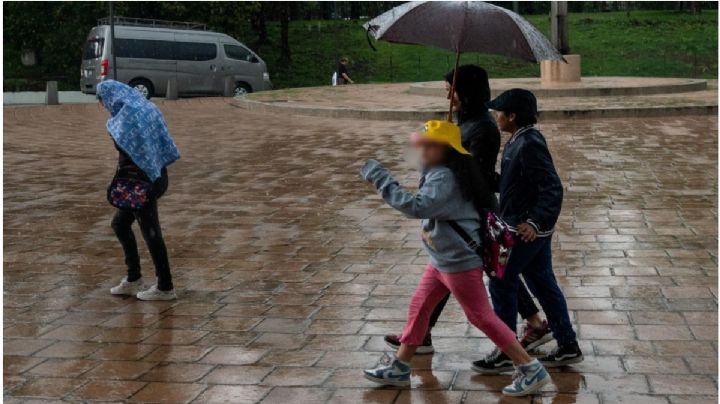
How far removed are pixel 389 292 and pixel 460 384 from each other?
1789mm

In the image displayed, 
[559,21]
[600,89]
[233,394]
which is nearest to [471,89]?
[233,394]

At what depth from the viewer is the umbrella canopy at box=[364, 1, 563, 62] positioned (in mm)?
5117

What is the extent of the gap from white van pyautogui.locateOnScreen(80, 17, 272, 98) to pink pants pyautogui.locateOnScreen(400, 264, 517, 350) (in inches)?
1001

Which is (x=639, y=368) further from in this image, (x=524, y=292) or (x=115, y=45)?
(x=115, y=45)

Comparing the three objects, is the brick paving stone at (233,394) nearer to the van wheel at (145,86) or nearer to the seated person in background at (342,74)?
the van wheel at (145,86)

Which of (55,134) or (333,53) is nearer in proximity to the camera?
(55,134)

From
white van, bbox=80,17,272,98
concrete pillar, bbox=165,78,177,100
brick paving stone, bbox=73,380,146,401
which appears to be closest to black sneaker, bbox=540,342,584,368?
brick paving stone, bbox=73,380,146,401

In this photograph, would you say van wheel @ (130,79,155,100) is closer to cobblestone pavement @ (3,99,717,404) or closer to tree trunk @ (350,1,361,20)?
cobblestone pavement @ (3,99,717,404)

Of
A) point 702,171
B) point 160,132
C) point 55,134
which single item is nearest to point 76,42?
point 55,134

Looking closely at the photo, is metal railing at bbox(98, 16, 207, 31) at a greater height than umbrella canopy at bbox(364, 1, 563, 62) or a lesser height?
greater

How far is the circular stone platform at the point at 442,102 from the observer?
18.2 meters

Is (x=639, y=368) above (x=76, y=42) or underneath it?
underneath

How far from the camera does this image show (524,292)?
204 inches

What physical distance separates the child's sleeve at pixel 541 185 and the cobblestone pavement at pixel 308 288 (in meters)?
0.73
